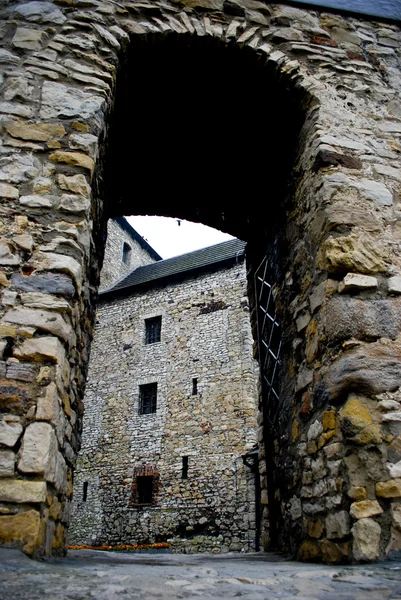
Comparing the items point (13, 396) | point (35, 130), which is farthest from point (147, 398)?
point (13, 396)

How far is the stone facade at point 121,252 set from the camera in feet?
64.1

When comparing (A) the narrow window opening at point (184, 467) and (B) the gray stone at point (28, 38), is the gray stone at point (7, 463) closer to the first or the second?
(B) the gray stone at point (28, 38)

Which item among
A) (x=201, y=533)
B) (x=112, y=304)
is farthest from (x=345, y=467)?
(x=112, y=304)

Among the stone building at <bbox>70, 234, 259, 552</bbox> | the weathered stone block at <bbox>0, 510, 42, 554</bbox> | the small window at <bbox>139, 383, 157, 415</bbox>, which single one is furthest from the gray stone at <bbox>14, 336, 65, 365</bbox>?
the small window at <bbox>139, 383, 157, 415</bbox>

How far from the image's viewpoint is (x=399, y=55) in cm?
385

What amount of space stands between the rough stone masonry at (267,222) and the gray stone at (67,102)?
0.01 metres

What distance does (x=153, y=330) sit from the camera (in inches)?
596

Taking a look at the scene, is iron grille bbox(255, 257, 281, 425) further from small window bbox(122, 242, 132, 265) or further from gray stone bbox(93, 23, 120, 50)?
small window bbox(122, 242, 132, 265)

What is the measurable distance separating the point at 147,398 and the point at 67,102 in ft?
39.3

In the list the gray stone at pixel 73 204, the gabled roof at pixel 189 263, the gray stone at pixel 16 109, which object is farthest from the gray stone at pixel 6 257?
the gabled roof at pixel 189 263

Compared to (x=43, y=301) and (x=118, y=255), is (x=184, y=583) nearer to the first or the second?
(x=43, y=301)

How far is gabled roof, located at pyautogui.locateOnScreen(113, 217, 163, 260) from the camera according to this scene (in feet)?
72.0

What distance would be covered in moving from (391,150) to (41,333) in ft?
8.60

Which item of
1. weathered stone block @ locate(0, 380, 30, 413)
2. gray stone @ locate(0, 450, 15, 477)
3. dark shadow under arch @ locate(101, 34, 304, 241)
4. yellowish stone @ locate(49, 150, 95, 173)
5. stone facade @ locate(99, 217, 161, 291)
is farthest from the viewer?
stone facade @ locate(99, 217, 161, 291)
